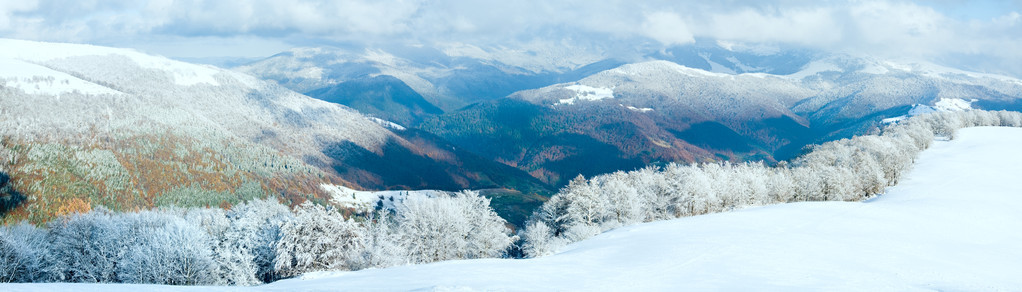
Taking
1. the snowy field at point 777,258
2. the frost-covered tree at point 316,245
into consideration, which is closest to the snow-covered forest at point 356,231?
the frost-covered tree at point 316,245

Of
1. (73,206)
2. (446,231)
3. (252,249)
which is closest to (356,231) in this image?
(252,249)

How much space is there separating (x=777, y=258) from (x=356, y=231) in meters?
41.4

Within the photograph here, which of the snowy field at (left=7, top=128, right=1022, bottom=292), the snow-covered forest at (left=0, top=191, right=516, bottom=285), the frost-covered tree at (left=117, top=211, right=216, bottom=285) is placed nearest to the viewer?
the snowy field at (left=7, top=128, right=1022, bottom=292)

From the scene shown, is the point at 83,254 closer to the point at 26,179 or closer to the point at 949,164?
the point at 26,179

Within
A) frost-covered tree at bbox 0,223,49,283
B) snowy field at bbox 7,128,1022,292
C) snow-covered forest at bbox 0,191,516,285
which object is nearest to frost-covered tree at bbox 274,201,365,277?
snow-covered forest at bbox 0,191,516,285

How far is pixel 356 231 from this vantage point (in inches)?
2178

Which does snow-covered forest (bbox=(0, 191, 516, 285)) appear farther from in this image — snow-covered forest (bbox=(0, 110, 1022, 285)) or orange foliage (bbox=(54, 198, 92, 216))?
orange foliage (bbox=(54, 198, 92, 216))

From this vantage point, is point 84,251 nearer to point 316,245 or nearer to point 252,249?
point 252,249

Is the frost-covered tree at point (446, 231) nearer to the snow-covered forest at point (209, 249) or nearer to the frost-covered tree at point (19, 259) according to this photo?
the snow-covered forest at point (209, 249)

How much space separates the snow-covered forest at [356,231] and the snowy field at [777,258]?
450 inches

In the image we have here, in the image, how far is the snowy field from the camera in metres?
32.2

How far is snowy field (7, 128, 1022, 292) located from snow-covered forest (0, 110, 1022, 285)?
11.4m

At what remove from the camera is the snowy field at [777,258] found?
32219 mm

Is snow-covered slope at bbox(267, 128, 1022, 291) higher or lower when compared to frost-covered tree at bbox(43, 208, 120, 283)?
higher
